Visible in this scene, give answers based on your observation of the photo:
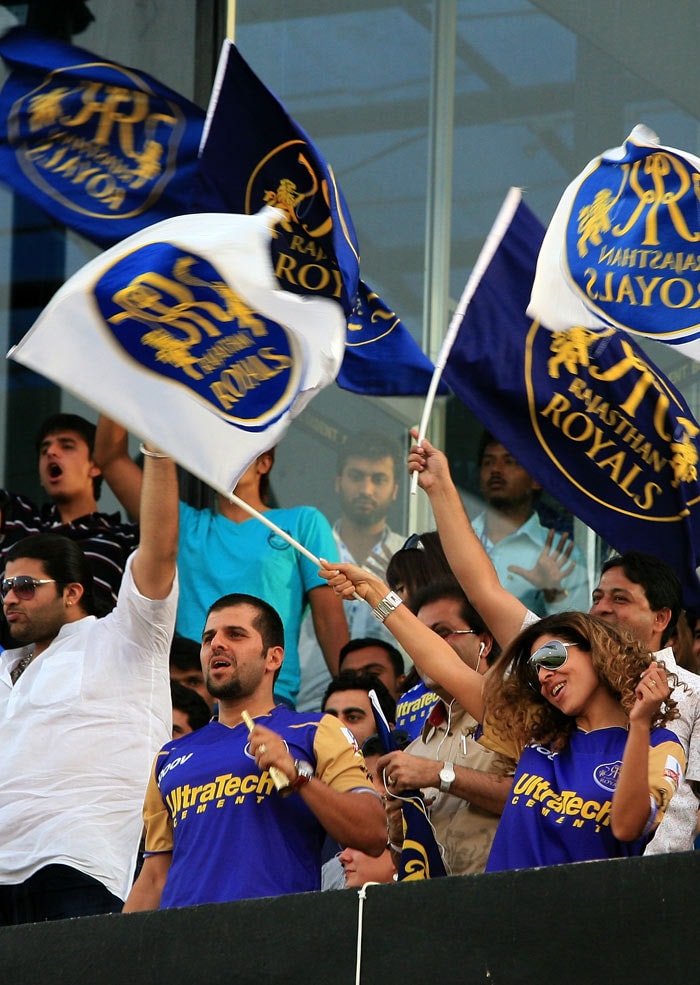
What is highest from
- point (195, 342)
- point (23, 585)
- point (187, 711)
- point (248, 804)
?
point (195, 342)

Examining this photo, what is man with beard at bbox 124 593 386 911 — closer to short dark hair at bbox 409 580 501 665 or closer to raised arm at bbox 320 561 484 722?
raised arm at bbox 320 561 484 722

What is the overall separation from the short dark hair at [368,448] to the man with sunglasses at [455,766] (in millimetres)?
2584

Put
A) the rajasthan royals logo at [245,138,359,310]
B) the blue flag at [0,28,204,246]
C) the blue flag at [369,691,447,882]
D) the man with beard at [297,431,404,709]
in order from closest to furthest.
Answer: the blue flag at [369,691,447,882]
the rajasthan royals logo at [245,138,359,310]
the blue flag at [0,28,204,246]
the man with beard at [297,431,404,709]

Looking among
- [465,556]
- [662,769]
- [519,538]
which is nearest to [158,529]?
[465,556]

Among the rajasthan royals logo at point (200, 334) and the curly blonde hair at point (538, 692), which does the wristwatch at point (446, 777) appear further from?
the rajasthan royals logo at point (200, 334)

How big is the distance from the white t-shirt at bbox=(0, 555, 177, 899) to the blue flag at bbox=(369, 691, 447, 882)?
908 millimetres

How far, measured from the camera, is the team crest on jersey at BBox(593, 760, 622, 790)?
493 cm

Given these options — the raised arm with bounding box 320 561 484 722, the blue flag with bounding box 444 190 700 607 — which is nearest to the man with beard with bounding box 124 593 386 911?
the raised arm with bounding box 320 561 484 722

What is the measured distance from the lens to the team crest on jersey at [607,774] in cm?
493

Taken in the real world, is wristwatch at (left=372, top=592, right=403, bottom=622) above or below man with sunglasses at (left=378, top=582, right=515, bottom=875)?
above

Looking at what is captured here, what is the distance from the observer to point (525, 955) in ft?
14.8

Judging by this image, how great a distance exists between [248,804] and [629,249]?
2.37m

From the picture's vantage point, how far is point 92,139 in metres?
8.18

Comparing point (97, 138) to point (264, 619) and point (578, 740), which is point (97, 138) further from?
point (578, 740)
